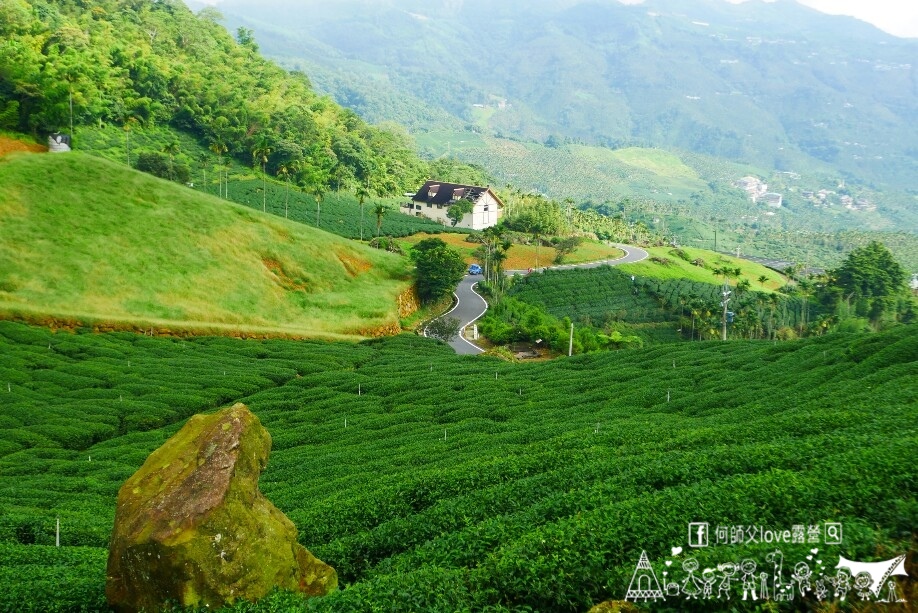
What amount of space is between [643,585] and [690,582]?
0.88 metres

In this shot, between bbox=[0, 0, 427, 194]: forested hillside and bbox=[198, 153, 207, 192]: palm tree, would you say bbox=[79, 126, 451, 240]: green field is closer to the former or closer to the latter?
bbox=[198, 153, 207, 192]: palm tree

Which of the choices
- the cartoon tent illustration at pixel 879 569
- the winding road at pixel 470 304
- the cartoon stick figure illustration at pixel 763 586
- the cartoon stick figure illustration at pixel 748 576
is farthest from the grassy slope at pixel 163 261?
the cartoon tent illustration at pixel 879 569

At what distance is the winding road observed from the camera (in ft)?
260

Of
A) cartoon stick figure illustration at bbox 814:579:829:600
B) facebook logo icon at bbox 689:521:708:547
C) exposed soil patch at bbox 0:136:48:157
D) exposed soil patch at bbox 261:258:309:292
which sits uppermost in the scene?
exposed soil patch at bbox 0:136:48:157

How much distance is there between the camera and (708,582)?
12312mm

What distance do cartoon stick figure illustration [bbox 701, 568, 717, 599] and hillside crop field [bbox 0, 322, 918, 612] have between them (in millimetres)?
217

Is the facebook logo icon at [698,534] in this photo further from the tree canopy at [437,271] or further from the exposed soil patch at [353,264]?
the tree canopy at [437,271]

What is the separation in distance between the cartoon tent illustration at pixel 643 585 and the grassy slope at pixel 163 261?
204 ft

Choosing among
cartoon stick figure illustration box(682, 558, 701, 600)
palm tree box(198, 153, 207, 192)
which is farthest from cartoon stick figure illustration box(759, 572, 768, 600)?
palm tree box(198, 153, 207, 192)

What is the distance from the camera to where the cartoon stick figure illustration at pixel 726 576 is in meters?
12.2

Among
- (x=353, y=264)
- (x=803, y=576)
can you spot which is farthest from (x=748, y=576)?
(x=353, y=264)

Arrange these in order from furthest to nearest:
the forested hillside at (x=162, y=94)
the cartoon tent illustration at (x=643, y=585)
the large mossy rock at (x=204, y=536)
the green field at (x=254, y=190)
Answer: the green field at (x=254, y=190) < the forested hillside at (x=162, y=94) < the large mossy rock at (x=204, y=536) < the cartoon tent illustration at (x=643, y=585)

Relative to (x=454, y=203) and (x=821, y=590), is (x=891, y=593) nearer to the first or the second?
(x=821, y=590)

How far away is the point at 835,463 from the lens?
17.3m
